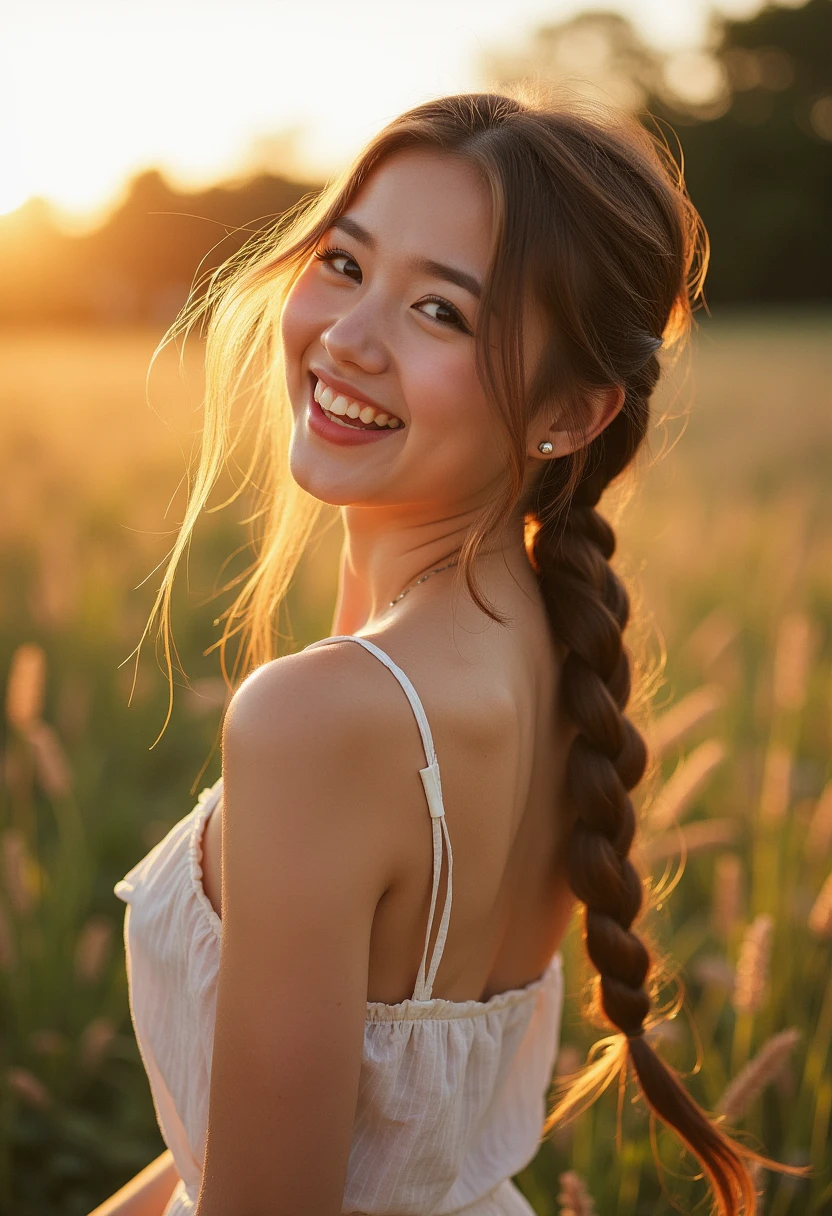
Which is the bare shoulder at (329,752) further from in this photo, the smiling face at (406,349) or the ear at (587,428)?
the ear at (587,428)

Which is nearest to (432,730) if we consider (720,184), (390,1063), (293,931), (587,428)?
(293,931)

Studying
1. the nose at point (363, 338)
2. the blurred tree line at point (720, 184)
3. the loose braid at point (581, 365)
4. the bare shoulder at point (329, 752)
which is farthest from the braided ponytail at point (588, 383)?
the blurred tree line at point (720, 184)

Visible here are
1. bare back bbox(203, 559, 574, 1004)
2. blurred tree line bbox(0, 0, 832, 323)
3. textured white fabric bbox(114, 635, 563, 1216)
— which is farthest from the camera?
blurred tree line bbox(0, 0, 832, 323)

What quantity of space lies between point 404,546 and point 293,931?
0.56 m

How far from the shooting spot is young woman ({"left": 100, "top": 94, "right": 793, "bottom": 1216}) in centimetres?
101

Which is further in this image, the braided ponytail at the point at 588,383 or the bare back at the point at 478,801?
the braided ponytail at the point at 588,383

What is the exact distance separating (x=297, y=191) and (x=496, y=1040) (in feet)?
93.1

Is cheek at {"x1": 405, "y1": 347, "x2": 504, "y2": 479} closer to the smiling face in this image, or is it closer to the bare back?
the smiling face

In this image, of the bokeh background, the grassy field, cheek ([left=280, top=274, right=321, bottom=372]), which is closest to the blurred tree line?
the bokeh background

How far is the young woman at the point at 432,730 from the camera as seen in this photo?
3.32 ft

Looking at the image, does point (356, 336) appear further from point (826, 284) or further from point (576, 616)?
point (826, 284)

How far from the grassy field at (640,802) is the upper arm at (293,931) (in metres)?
0.47

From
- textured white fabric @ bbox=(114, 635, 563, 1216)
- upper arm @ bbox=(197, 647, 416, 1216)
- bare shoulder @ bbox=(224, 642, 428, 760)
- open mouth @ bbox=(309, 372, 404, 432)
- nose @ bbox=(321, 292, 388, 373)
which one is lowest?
textured white fabric @ bbox=(114, 635, 563, 1216)

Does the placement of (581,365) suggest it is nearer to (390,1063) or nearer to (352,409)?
(352,409)
